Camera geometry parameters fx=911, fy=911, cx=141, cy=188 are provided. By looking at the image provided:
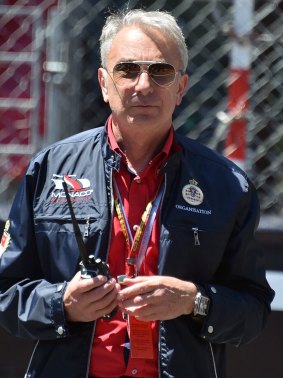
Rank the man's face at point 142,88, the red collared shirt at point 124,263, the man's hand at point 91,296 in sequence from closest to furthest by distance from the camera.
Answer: the man's hand at point 91,296 < the red collared shirt at point 124,263 < the man's face at point 142,88

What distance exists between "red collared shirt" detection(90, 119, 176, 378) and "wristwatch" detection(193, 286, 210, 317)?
0.46ft

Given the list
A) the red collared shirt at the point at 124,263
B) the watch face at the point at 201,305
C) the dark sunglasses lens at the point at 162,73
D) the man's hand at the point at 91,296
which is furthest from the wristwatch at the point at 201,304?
the dark sunglasses lens at the point at 162,73

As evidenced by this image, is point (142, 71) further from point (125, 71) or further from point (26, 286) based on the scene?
point (26, 286)

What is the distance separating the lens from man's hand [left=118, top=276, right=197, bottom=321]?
8.86 feet

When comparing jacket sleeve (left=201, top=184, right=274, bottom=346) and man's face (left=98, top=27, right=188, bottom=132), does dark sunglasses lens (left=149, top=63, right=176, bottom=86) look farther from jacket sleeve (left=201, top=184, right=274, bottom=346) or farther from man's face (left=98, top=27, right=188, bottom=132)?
jacket sleeve (left=201, top=184, right=274, bottom=346)

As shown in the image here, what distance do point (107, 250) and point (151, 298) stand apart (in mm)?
262

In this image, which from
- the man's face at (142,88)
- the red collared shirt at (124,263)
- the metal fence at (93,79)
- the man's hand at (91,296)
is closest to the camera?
the man's hand at (91,296)

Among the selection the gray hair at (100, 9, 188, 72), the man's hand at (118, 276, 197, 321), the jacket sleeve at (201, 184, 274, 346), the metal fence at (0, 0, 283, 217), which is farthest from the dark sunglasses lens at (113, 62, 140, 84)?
the metal fence at (0, 0, 283, 217)

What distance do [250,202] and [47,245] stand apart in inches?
27.7

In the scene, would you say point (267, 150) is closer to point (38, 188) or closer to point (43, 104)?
point (43, 104)

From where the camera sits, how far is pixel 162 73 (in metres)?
2.95

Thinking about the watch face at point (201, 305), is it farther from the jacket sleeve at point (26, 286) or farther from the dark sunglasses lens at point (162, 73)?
the dark sunglasses lens at point (162, 73)

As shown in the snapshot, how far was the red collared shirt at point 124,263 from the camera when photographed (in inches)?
111

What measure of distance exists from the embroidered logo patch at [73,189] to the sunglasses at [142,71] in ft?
1.13
